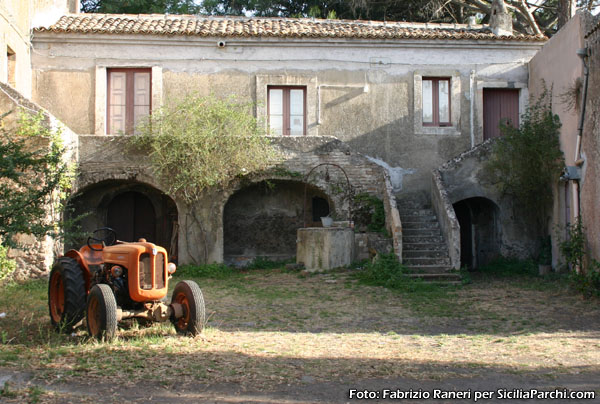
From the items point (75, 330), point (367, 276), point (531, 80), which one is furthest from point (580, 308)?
point (531, 80)

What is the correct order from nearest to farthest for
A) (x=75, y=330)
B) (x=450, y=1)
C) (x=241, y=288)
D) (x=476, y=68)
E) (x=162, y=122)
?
(x=75, y=330)
(x=241, y=288)
(x=162, y=122)
(x=476, y=68)
(x=450, y=1)

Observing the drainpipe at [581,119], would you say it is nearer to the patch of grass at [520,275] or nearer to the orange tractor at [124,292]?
the patch of grass at [520,275]

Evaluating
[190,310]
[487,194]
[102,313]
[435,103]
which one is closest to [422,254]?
[487,194]

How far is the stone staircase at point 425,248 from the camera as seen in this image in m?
12.8

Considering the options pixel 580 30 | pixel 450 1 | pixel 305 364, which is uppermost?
pixel 450 1

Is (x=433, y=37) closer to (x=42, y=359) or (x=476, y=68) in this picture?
(x=476, y=68)

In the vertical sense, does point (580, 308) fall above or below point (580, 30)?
below

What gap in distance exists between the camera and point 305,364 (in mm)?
6055

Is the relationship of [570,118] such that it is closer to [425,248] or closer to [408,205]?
[425,248]

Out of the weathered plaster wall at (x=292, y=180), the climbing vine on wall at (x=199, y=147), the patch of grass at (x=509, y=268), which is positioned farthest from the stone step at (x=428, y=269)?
the climbing vine on wall at (x=199, y=147)

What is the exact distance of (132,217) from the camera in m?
16.6

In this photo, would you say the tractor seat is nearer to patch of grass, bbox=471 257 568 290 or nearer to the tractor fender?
the tractor fender

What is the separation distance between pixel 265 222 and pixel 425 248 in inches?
186

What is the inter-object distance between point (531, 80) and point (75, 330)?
14.0m
